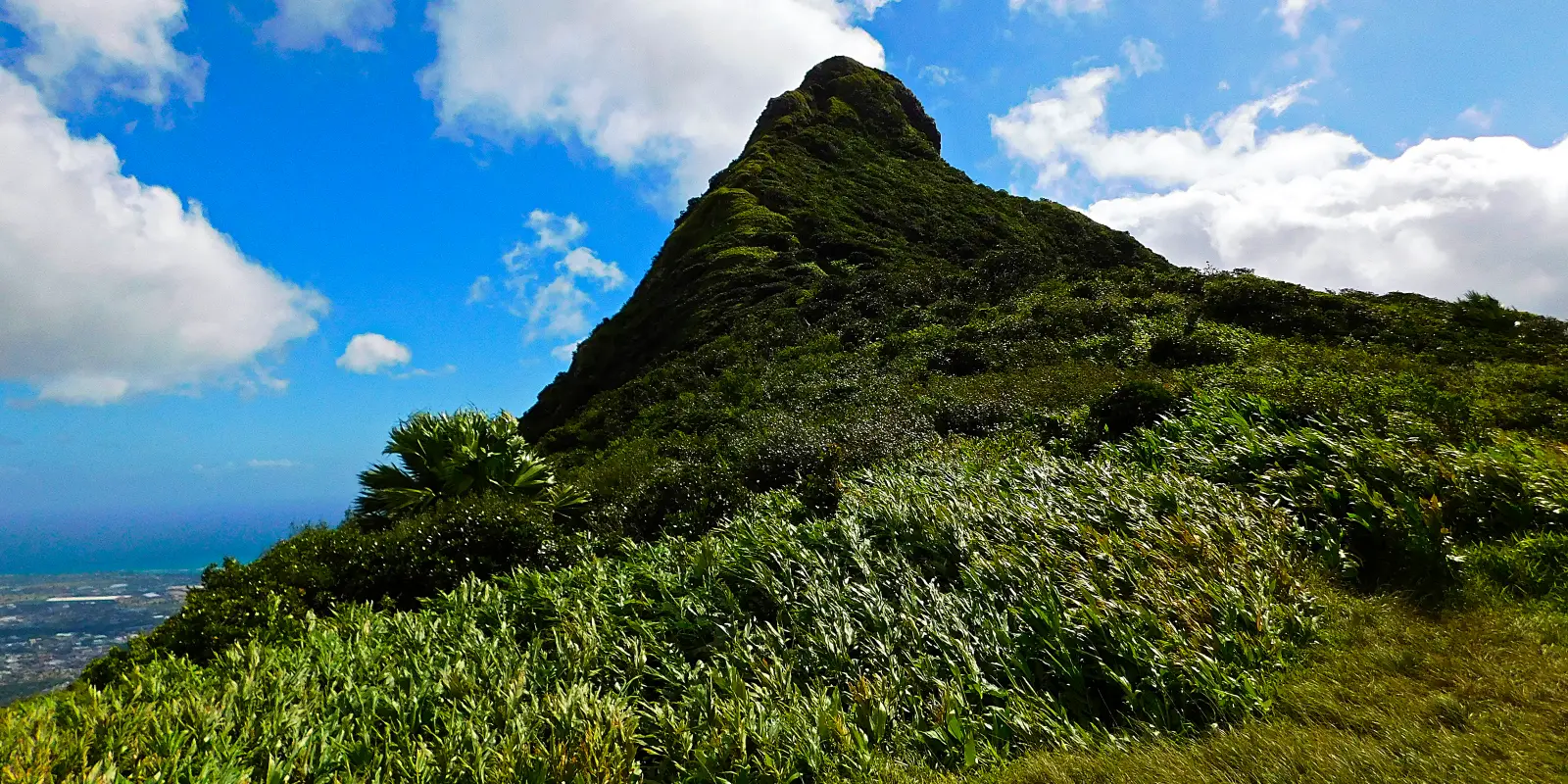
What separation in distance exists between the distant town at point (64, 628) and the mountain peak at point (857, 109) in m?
36.7

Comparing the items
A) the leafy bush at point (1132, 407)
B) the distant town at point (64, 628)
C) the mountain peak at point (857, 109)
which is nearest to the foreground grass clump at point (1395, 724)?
the leafy bush at point (1132, 407)

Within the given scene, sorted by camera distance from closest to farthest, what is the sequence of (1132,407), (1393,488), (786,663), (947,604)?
(786,663), (947,604), (1393,488), (1132,407)

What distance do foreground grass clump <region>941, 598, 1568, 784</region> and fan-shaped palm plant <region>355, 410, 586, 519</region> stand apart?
347 inches

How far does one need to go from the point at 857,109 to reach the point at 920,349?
3457cm

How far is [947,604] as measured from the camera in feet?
16.2

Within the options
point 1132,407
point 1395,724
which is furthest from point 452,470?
point 1395,724

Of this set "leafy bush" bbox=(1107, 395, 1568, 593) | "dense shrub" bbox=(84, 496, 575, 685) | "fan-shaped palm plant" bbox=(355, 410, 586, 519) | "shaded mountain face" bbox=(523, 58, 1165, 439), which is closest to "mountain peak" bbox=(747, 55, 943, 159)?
"shaded mountain face" bbox=(523, 58, 1165, 439)

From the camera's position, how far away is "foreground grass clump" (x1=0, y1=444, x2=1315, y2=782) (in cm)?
363

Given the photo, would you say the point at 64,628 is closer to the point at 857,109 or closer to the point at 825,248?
the point at 825,248

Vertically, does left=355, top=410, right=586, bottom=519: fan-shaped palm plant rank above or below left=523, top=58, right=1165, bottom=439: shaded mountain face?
below

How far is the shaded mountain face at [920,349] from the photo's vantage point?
30.7 ft

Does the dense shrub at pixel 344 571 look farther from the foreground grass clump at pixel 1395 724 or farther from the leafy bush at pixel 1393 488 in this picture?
the leafy bush at pixel 1393 488

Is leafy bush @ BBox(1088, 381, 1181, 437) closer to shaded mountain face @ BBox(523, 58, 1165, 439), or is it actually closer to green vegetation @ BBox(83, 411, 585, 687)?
green vegetation @ BBox(83, 411, 585, 687)

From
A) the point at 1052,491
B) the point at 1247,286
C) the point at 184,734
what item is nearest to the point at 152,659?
the point at 184,734
